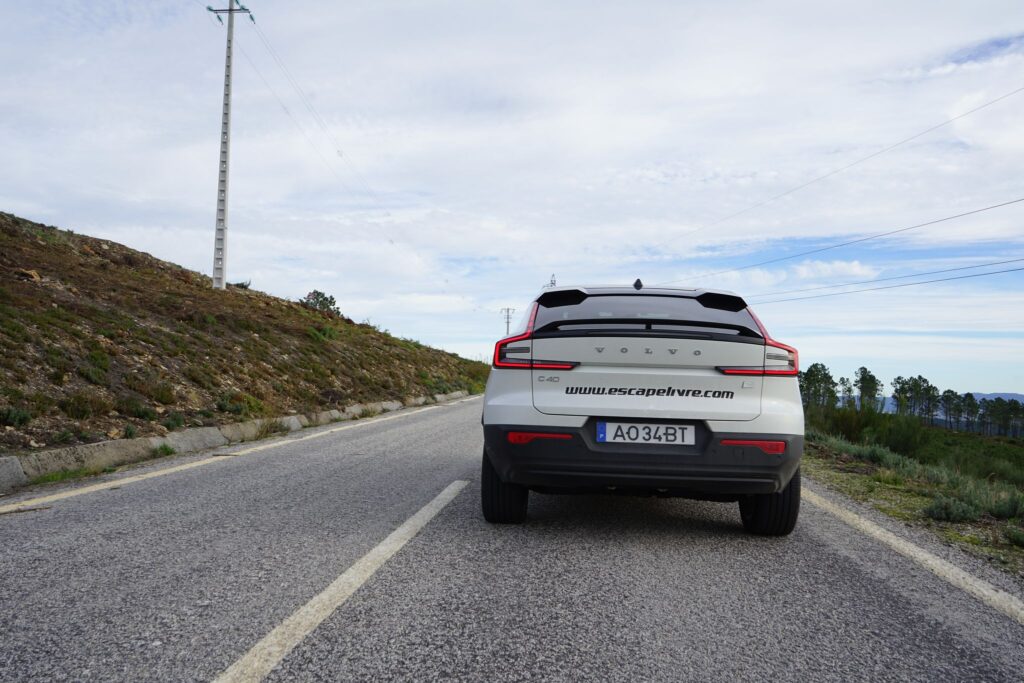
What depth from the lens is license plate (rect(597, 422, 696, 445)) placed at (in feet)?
13.0

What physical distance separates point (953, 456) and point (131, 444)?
41.4 ft

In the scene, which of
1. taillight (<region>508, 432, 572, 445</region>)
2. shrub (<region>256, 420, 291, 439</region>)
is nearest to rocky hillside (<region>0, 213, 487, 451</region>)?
shrub (<region>256, 420, 291, 439</region>)

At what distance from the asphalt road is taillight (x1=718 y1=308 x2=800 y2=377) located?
3.58ft

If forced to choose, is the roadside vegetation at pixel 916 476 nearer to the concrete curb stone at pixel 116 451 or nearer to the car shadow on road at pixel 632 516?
the car shadow on road at pixel 632 516

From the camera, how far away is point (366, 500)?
17.3 ft

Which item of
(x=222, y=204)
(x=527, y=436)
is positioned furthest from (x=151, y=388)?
(x=222, y=204)

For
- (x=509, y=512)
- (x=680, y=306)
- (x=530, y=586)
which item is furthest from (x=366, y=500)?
(x=680, y=306)

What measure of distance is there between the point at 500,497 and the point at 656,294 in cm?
177

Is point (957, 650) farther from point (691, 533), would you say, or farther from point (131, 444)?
point (131, 444)

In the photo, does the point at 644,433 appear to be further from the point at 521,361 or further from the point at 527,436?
the point at 521,361

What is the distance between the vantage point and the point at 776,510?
4324 mm

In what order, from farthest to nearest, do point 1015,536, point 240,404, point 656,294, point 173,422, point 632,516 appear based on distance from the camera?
1. point 240,404
2. point 173,422
3. point 632,516
4. point 656,294
5. point 1015,536

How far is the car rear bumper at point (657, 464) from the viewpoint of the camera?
3.92 meters

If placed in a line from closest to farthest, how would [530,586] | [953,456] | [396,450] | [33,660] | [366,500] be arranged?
[33,660], [530,586], [366,500], [396,450], [953,456]
